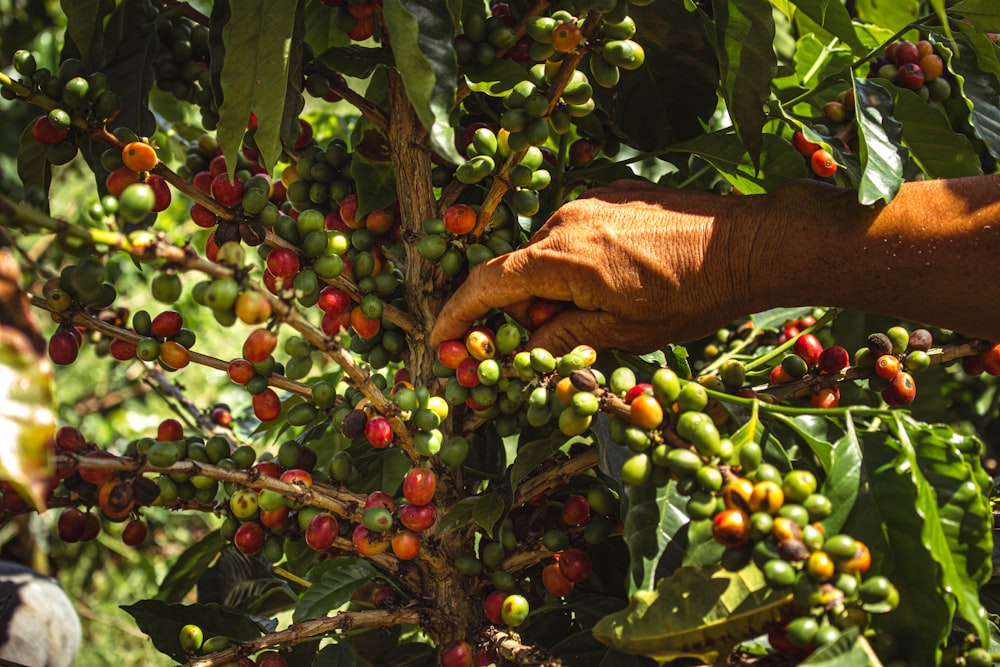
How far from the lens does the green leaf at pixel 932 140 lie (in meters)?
1.64

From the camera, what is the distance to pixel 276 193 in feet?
6.07

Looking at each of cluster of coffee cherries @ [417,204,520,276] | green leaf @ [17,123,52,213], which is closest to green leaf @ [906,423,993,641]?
cluster of coffee cherries @ [417,204,520,276]

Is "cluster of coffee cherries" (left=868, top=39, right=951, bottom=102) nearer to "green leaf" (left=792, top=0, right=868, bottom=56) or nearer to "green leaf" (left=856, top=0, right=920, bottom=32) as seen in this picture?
"green leaf" (left=792, top=0, right=868, bottom=56)

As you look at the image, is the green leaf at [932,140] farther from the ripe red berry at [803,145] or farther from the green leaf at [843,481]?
the green leaf at [843,481]

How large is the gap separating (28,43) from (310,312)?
2.12m

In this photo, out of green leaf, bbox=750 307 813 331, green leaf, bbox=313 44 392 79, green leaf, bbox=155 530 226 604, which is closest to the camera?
green leaf, bbox=313 44 392 79

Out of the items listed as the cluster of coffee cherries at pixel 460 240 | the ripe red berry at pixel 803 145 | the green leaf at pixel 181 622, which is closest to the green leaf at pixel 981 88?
the ripe red berry at pixel 803 145

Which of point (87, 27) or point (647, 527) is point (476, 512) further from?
point (87, 27)

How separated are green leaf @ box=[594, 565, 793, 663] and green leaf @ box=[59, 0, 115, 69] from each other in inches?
60.5

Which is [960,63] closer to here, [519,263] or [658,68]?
[658,68]

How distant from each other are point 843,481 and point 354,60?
1147 mm

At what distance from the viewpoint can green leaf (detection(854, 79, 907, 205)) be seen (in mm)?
1381

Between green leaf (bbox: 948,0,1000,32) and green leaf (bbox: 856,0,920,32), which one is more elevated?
A: green leaf (bbox: 948,0,1000,32)

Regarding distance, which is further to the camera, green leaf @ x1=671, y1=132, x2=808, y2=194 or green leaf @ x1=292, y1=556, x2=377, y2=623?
green leaf @ x1=671, y1=132, x2=808, y2=194
